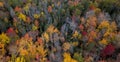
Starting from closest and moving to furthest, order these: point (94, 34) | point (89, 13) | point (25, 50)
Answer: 1. point (25, 50)
2. point (94, 34)
3. point (89, 13)

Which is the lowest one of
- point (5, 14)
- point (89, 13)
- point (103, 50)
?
point (103, 50)

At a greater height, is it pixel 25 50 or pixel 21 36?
pixel 21 36

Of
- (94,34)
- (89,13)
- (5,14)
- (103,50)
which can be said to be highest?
(5,14)

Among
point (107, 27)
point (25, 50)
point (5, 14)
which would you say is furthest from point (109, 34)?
point (5, 14)

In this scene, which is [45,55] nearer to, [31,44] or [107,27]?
[31,44]

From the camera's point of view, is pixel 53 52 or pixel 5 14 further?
pixel 5 14

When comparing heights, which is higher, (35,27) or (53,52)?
(35,27)

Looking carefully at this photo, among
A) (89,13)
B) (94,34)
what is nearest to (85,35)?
(94,34)

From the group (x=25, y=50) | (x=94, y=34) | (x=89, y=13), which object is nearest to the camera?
(x=25, y=50)

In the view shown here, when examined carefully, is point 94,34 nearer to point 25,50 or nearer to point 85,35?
point 85,35
